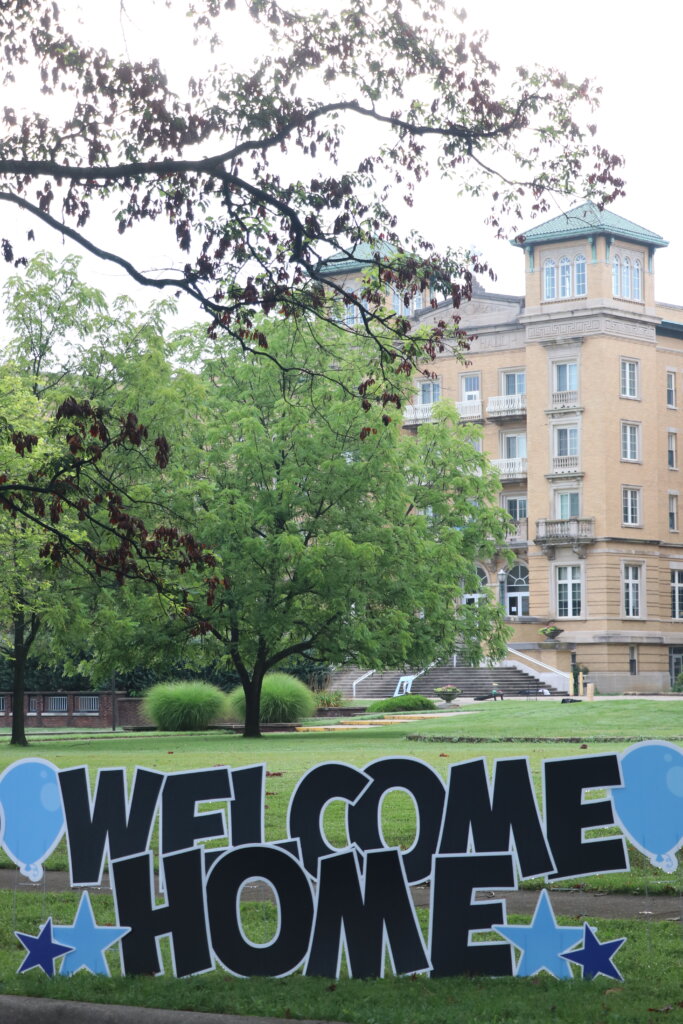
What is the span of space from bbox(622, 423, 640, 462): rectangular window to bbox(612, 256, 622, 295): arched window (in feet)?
20.8

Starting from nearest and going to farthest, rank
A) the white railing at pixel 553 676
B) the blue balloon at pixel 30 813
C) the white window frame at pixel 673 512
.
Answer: the blue balloon at pixel 30 813 → the white railing at pixel 553 676 → the white window frame at pixel 673 512

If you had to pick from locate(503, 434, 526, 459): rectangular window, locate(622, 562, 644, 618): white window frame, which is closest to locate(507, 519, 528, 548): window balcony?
locate(503, 434, 526, 459): rectangular window

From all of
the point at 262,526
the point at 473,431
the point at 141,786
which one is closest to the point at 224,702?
the point at 262,526

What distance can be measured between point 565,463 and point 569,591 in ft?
20.0

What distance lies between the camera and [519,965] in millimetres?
7379

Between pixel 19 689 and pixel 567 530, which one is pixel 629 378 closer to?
pixel 567 530

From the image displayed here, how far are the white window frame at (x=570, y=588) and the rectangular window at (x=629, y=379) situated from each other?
28.3ft

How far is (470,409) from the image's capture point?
227ft

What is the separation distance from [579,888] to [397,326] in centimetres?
527

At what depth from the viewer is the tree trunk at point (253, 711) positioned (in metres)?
33.1

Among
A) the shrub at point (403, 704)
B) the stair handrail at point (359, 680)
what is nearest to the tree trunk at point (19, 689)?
the shrub at point (403, 704)

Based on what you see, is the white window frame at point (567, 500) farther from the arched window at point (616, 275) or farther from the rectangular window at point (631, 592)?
the arched window at point (616, 275)

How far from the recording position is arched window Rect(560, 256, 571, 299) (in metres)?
65.4

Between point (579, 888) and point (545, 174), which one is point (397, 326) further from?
point (579, 888)
